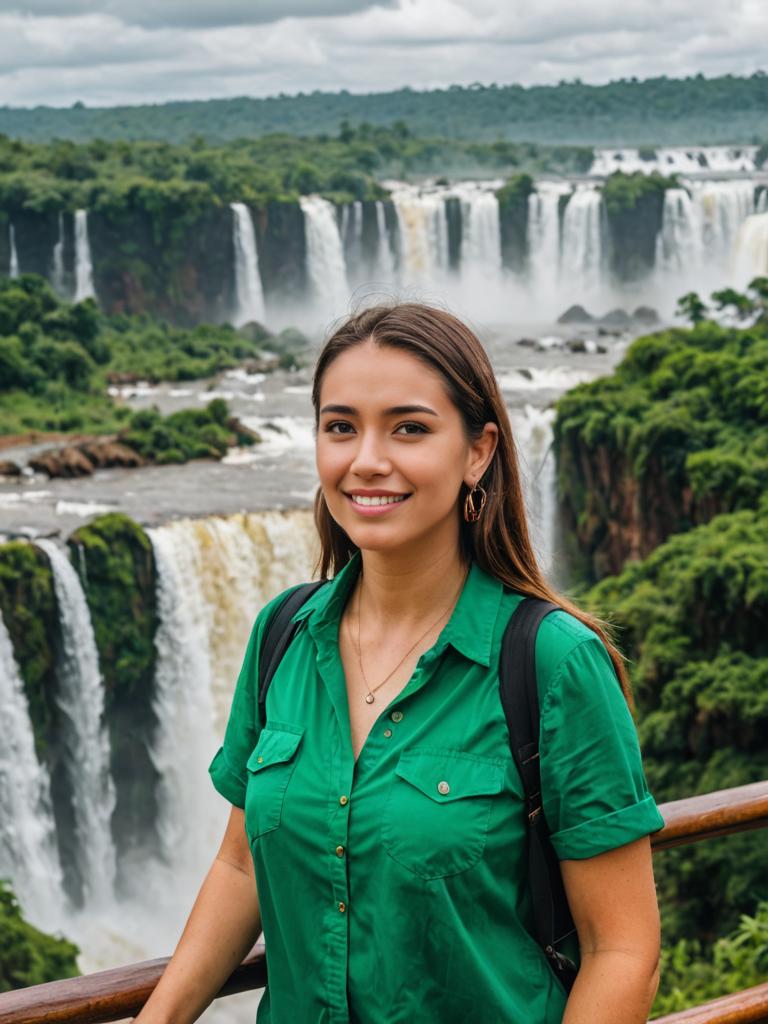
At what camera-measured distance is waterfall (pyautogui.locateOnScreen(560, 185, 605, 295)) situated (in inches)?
1515

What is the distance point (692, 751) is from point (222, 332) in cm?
2283

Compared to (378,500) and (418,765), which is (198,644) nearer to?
(378,500)

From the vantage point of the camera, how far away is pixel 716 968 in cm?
715

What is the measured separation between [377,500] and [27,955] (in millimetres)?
9247

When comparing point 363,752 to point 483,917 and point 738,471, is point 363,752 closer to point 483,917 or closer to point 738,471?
point 483,917

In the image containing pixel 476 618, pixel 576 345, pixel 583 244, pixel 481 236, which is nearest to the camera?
pixel 476 618

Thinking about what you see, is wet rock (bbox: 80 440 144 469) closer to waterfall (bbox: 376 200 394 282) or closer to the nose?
waterfall (bbox: 376 200 394 282)

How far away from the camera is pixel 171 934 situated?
13.9 metres

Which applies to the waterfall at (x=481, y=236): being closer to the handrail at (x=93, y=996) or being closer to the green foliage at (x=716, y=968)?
the green foliage at (x=716, y=968)

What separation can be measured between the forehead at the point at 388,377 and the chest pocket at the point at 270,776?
18.2 inches

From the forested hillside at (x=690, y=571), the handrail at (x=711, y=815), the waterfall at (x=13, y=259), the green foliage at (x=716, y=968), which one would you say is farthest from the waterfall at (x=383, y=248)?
the handrail at (x=711, y=815)

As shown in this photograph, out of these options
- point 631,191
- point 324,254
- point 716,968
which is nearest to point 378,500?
point 716,968

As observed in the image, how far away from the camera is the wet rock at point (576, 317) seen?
37219 millimetres

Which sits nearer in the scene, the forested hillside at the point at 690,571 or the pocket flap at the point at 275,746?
the pocket flap at the point at 275,746
